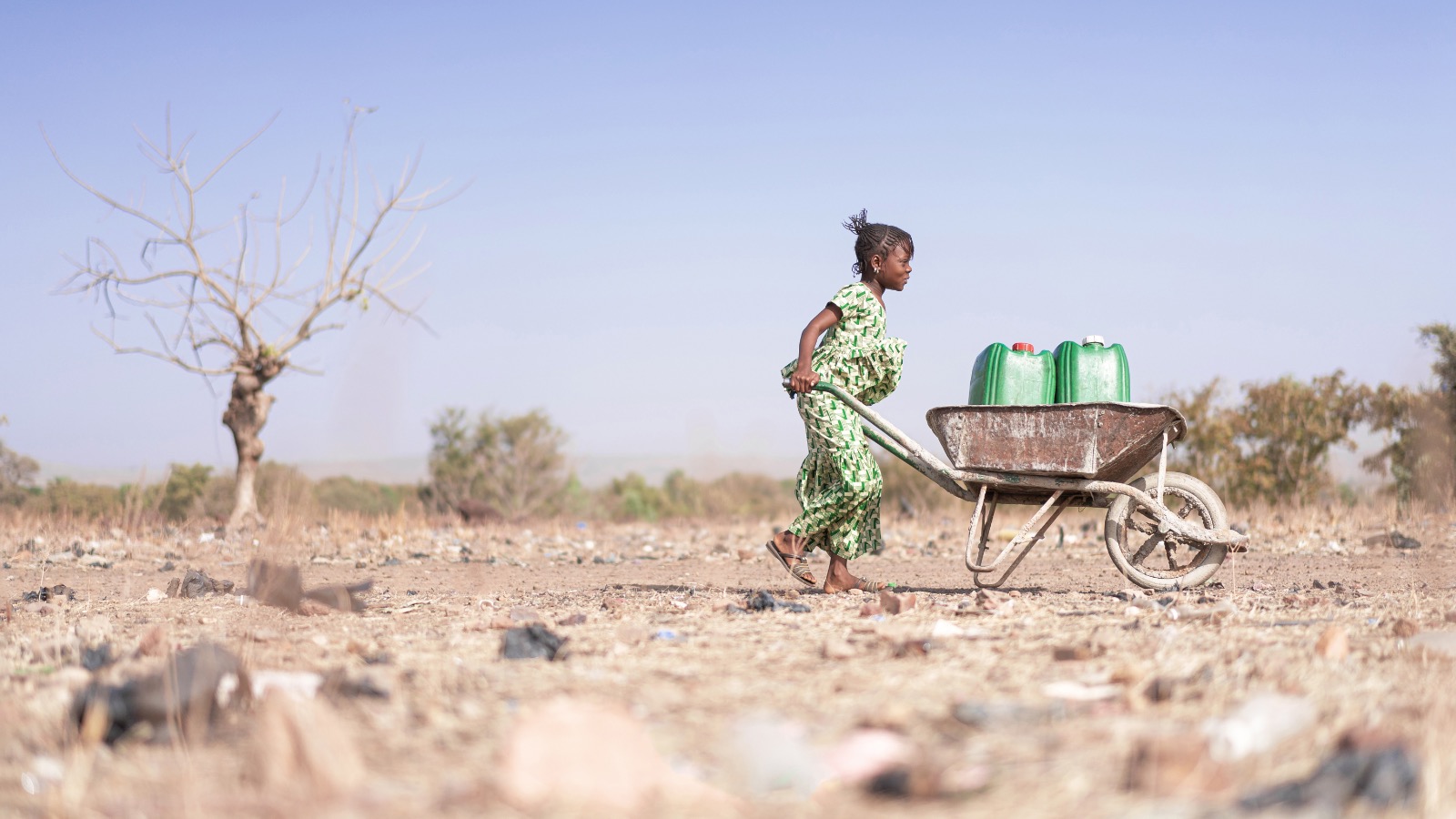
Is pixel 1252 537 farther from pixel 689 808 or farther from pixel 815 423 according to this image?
pixel 689 808

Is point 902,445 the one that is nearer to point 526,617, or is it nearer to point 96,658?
point 526,617

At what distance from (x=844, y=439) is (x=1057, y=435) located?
94 centimetres

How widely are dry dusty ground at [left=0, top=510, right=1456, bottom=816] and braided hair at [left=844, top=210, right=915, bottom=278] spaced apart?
1609 mm

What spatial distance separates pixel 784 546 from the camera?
5121 millimetres

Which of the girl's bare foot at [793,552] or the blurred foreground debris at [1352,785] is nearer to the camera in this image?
the blurred foreground debris at [1352,785]

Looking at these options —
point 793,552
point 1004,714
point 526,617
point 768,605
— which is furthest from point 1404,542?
point 1004,714

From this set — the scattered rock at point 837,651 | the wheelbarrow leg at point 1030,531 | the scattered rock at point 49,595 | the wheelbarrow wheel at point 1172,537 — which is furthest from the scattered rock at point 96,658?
the wheelbarrow wheel at point 1172,537

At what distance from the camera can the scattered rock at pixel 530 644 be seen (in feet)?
10.0

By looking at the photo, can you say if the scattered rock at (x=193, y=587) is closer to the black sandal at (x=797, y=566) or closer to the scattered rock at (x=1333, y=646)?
the black sandal at (x=797, y=566)

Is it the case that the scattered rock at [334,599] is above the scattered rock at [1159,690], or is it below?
below

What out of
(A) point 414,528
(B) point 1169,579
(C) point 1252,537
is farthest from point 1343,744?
(A) point 414,528

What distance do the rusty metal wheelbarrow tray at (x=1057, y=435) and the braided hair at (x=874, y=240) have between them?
2.70ft

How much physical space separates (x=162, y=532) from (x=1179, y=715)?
33.3 feet

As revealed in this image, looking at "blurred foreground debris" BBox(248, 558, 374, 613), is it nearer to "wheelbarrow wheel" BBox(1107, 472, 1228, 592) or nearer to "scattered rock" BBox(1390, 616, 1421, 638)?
"wheelbarrow wheel" BBox(1107, 472, 1228, 592)
